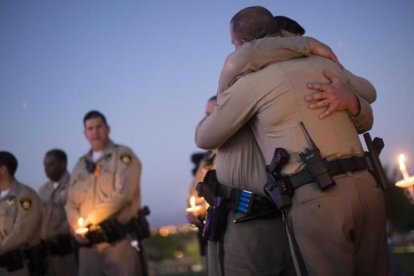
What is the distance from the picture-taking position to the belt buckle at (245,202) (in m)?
3.03

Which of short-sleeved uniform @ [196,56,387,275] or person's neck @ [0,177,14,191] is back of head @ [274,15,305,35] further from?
person's neck @ [0,177,14,191]

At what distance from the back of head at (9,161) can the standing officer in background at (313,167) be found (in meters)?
5.14

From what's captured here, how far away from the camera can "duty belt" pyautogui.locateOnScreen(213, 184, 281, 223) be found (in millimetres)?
3029

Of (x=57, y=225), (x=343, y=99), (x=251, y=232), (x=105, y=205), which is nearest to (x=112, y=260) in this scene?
(x=105, y=205)

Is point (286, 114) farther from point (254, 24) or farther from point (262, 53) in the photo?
point (254, 24)

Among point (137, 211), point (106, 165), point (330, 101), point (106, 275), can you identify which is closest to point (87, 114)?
point (106, 165)

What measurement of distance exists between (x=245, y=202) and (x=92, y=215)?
140 inches

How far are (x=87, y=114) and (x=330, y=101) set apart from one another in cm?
479

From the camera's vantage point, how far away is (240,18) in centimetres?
301

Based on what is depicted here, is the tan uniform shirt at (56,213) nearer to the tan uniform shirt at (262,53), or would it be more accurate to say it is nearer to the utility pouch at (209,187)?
the utility pouch at (209,187)

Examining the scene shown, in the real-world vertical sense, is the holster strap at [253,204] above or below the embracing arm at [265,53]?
below

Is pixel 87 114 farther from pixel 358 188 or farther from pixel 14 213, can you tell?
pixel 358 188

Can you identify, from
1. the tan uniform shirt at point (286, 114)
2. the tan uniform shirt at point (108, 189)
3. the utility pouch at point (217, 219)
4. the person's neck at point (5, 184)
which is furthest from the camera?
the person's neck at point (5, 184)

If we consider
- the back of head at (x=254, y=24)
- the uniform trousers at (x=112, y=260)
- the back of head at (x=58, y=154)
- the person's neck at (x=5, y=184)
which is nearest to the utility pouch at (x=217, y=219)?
the back of head at (x=254, y=24)
